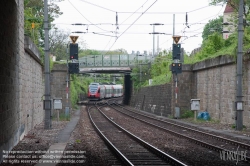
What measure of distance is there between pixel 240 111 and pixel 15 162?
12886mm

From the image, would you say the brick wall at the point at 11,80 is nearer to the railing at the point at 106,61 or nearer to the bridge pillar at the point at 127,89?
the railing at the point at 106,61

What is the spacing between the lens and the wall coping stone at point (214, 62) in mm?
26002

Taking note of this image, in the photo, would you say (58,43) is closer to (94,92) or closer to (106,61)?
(94,92)

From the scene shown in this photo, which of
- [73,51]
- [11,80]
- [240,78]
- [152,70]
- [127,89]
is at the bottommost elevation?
[127,89]

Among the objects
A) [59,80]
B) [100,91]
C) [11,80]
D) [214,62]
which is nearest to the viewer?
[11,80]

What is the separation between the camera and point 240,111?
868 inches

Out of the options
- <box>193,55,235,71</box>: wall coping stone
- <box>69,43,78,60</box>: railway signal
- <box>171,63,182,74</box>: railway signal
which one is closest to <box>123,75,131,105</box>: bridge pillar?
<box>193,55,235,71</box>: wall coping stone

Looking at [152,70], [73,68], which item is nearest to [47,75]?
[73,68]

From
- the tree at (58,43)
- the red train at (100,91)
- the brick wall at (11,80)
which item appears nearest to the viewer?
the brick wall at (11,80)

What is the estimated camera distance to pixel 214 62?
28859 mm

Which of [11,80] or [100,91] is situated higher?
[11,80]

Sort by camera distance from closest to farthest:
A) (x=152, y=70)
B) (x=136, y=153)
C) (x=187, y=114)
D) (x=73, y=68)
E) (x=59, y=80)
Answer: (x=136, y=153) → (x=73, y=68) → (x=187, y=114) → (x=59, y=80) → (x=152, y=70)

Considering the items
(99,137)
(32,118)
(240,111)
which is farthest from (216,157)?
(32,118)

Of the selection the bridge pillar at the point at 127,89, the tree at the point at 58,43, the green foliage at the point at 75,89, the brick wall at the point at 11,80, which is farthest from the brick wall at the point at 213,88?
the tree at the point at 58,43
